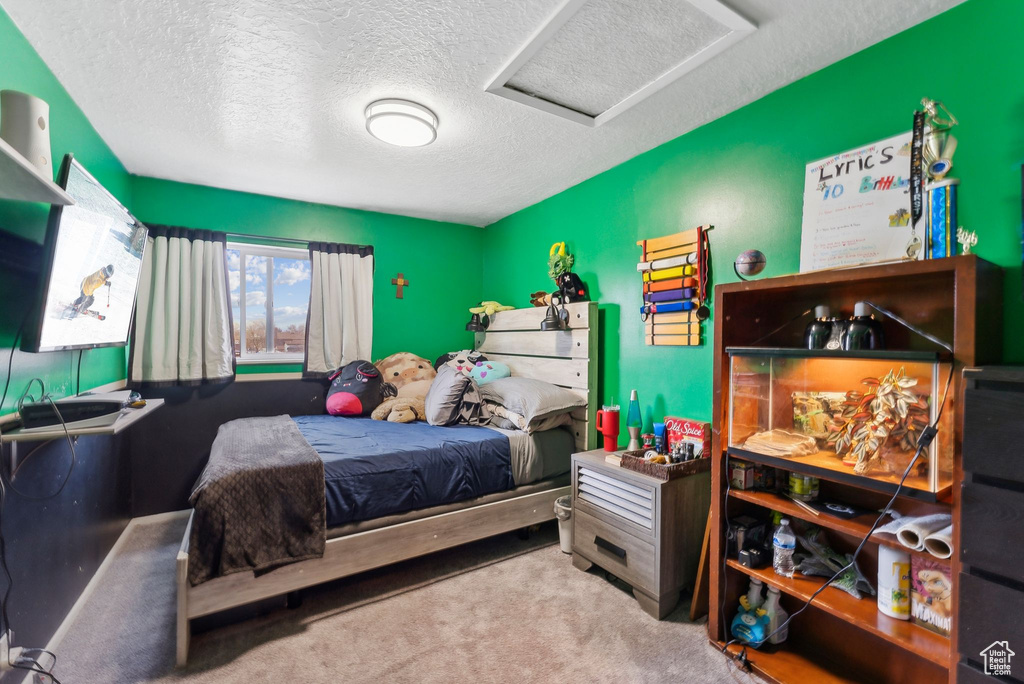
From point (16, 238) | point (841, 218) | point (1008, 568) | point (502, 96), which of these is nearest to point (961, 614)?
point (1008, 568)

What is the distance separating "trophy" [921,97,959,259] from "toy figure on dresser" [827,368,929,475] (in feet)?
1.64

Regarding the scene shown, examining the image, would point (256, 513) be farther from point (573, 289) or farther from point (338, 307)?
point (573, 289)

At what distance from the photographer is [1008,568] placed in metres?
1.11

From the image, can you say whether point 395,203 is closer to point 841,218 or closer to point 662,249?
point 662,249

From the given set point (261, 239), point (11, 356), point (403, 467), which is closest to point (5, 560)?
point (11, 356)

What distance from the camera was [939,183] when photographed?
58.9 inches

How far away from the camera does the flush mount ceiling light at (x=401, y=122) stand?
2.14 meters

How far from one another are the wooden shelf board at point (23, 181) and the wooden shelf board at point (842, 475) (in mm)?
2368

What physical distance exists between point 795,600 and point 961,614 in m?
0.82

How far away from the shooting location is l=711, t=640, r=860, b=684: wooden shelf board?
1.65m

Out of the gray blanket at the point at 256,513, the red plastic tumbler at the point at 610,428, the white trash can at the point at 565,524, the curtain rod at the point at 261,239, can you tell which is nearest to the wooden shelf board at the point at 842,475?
the red plastic tumbler at the point at 610,428

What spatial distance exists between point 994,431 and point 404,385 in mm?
3319

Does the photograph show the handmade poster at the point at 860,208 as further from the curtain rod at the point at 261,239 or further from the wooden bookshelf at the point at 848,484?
the curtain rod at the point at 261,239

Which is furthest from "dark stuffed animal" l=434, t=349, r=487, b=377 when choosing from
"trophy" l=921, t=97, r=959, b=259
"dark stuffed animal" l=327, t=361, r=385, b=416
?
"trophy" l=921, t=97, r=959, b=259
